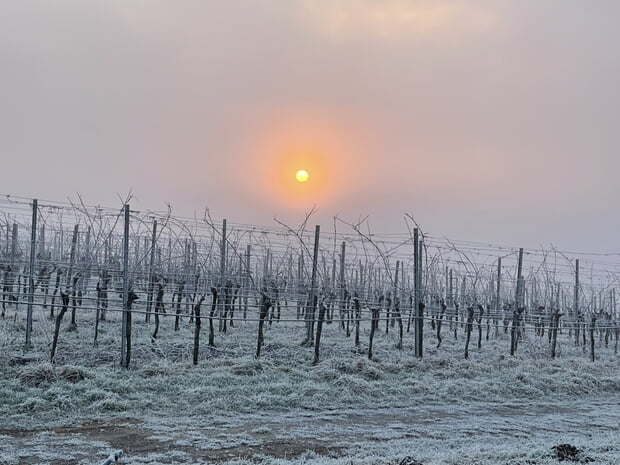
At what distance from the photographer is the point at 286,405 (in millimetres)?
6527

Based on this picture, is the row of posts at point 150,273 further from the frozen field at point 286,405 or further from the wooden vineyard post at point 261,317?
the wooden vineyard post at point 261,317

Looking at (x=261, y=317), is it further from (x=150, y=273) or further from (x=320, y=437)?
(x=320, y=437)

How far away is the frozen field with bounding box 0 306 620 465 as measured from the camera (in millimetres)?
4738

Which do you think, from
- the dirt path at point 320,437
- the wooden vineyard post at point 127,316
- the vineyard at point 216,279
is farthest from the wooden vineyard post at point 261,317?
the dirt path at point 320,437

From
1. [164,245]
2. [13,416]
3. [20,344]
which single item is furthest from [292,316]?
[13,416]

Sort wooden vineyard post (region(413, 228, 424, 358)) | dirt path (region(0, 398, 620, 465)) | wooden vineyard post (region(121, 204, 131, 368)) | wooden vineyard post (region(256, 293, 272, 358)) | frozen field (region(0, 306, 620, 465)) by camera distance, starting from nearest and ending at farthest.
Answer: dirt path (region(0, 398, 620, 465)) < frozen field (region(0, 306, 620, 465)) < wooden vineyard post (region(121, 204, 131, 368)) < wooden vineyard post (region(256, 293, 272, 358)) < wooden vineyard post (region(413, 228, 424, 358))

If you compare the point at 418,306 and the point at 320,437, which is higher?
the point at 418,306

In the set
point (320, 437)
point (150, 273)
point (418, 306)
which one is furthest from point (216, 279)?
point (320, 437)

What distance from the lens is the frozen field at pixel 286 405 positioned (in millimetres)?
4738

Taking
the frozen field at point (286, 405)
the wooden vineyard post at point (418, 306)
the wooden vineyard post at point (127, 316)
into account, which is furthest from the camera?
the wooden vineyard post at point (418, 306)

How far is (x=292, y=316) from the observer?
1641cm

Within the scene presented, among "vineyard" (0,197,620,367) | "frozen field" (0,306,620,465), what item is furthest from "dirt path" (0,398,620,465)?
"vineyard" (0,197,620,367)

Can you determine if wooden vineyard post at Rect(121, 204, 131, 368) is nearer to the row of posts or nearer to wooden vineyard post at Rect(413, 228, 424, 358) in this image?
the row of posts

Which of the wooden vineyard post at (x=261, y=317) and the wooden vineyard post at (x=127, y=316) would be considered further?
the wooden vineyard post at (x=261, y=317)
